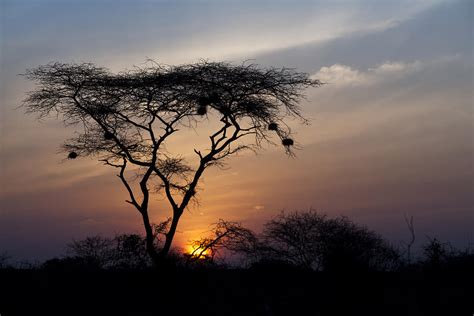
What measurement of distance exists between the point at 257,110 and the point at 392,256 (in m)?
6.59

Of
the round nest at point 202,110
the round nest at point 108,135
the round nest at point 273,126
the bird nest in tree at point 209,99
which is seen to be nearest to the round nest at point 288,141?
the round nest at point 273,126

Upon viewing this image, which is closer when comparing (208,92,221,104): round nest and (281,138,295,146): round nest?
(208,92,221,104): round nest

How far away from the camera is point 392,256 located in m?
19.7

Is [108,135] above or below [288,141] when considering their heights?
above

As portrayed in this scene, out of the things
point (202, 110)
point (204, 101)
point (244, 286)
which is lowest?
point (244, 286)

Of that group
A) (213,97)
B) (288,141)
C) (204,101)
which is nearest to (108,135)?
(204,101)

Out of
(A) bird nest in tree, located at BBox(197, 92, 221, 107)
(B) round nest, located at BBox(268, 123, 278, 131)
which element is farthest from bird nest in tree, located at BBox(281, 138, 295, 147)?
(A) bird nest in tree, located at BBox(197, 92, 221, 107)

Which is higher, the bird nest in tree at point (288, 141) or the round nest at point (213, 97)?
the round nest at point (213, 97)

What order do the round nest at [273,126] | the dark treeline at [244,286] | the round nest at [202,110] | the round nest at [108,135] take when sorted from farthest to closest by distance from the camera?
the round nest at [108,135]
the round nest at [273,126]
the round nest at [202,110]
the dark treeline at [244,286]

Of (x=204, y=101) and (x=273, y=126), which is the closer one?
(x=204, y=101)

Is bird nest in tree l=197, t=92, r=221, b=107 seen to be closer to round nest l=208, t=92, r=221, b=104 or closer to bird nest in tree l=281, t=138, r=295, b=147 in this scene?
round nest l=208, t=92, r=221, b=104

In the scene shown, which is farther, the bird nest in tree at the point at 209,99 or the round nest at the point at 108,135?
Answer: the round nest at the point at 108,135

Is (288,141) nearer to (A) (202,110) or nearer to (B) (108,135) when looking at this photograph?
(A) (202,110)

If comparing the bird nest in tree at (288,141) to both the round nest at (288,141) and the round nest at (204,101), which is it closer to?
the round nest at (288,141)
